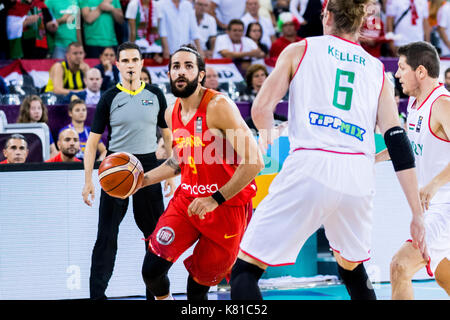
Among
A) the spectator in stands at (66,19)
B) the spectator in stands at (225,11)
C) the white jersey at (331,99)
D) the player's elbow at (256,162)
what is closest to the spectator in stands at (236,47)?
the spectator in stands at (225,11)

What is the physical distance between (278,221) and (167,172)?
1638 millimetres

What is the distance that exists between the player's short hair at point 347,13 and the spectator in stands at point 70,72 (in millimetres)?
6671

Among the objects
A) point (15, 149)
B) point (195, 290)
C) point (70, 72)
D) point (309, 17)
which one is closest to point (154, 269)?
point (195, 290)

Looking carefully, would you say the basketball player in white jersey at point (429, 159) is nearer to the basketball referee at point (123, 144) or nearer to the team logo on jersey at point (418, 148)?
the team logo on jersey at point (418, 148)

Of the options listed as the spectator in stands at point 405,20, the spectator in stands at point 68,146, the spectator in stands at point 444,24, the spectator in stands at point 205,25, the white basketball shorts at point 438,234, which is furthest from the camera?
the spectator in stands at point 444,24

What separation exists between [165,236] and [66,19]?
6.91 meters

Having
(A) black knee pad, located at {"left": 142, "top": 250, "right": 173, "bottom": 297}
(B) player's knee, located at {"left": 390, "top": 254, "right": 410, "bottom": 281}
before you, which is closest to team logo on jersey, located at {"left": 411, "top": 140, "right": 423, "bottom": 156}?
(B) player's knee, located at {"left": 390, "top": 254, "right": 410, "bottom": 281}

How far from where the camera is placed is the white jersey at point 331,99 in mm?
3809

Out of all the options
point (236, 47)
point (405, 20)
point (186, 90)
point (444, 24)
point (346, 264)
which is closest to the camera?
point (346, 264)

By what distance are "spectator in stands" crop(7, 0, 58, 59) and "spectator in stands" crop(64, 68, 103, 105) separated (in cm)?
164

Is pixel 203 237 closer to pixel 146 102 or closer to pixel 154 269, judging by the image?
pixel 154 269

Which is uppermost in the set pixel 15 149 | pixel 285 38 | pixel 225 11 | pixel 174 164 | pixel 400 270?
pixel 225 11

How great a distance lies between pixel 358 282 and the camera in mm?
4223

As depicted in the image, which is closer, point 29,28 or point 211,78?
point 211,78
